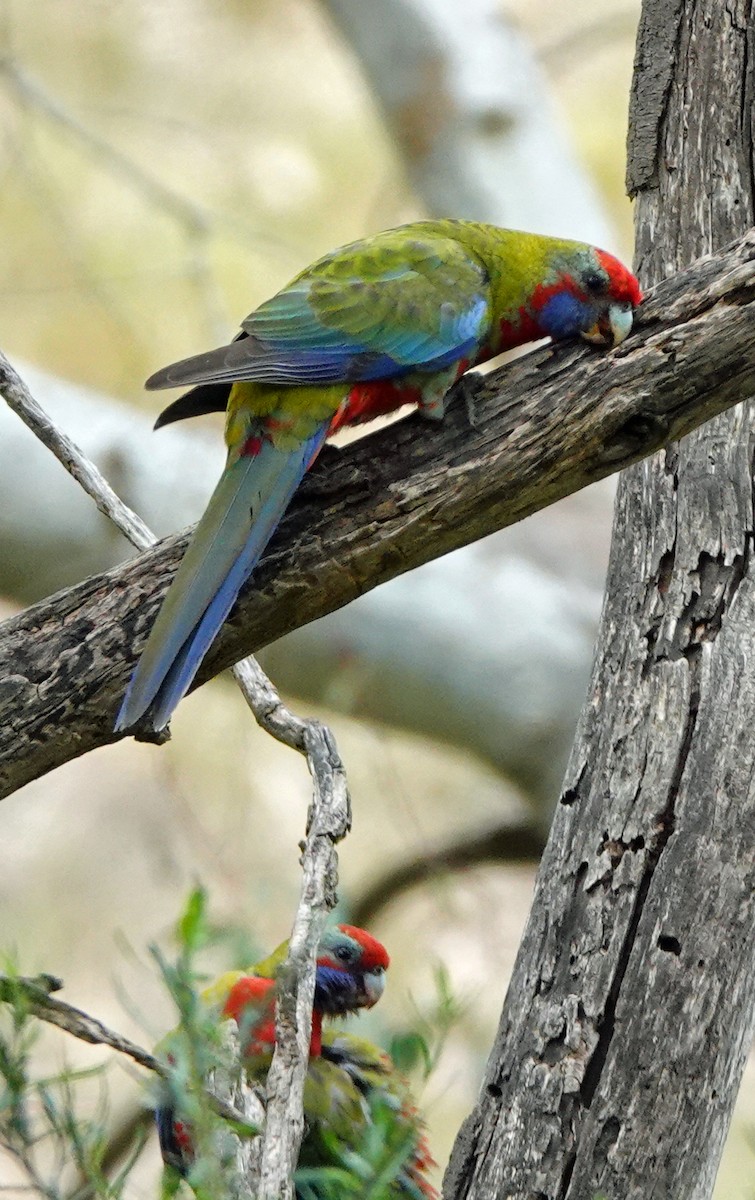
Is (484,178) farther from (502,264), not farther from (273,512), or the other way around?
(273,512)

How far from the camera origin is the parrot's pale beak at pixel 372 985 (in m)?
2.42

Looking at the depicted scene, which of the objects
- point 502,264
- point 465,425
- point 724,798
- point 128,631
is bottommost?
point 128,631

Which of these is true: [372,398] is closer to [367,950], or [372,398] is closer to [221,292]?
[367,950]

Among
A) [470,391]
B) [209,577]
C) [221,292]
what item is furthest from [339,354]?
[221,292]

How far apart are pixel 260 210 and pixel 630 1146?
498 cm

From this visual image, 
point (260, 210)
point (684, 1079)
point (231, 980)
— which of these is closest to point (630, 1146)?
point (684, 1079)

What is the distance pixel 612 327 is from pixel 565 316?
0.68ft

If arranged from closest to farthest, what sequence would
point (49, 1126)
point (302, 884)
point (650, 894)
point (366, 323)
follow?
point (49, 1126)
point (302, 884)
point (650, 894)
point (366, 323)

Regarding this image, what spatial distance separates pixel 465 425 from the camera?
1.75 m

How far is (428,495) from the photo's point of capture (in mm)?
1694

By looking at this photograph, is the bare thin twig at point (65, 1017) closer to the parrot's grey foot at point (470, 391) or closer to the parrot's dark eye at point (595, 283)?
the parrot's grey foot at point (470, 391)

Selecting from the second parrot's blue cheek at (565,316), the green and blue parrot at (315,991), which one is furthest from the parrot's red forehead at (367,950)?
the second parrot's blue cheek at (565,316)

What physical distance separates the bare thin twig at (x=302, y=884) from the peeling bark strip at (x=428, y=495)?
10.1 inches

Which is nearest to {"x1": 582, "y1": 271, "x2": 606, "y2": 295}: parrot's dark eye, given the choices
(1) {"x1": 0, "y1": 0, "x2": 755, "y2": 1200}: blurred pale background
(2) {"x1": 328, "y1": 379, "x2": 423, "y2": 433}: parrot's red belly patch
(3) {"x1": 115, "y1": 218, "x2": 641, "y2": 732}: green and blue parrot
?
(3) {"x1": 115, "y1": 218, "x2": 641, "y2": 732}: green and blue parrot
